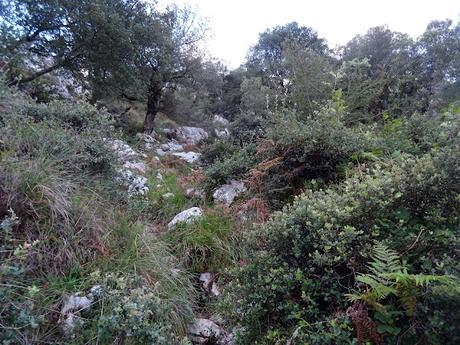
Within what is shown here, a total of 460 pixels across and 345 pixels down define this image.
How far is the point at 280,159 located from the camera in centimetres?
371

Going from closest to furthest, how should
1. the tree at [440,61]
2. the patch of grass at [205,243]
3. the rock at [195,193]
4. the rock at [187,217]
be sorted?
1. the patch of grass at [205,243]
2. the rock at [187,217]
3. the rock at [195,193]
4. the tree at [440,61]

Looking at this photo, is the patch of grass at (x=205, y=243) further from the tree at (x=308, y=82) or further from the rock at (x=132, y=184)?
the tree at (x=308, y=82)

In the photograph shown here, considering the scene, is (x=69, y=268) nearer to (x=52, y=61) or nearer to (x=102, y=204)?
(x=102, y=204)

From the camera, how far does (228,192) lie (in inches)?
175

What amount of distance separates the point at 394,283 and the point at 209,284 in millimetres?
1801

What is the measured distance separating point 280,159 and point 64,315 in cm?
266

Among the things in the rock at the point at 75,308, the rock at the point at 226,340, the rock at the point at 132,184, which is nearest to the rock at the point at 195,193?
the rock at the point at 132,184

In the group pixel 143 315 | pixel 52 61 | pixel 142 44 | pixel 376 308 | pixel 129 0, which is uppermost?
pixel 129 0

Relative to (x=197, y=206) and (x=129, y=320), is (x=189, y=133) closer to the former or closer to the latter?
(x=197, y=206)

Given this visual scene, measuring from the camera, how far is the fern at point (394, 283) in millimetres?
1345

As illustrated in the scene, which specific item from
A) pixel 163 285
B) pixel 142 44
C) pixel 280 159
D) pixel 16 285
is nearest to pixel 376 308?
pixel 163 285

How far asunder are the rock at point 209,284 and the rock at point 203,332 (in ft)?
1.22

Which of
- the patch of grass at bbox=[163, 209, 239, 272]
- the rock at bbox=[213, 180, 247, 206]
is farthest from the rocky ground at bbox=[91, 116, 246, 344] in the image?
the patch of grass at bbox=[163, 209, 239, 272]

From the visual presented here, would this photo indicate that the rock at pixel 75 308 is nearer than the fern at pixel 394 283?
No
